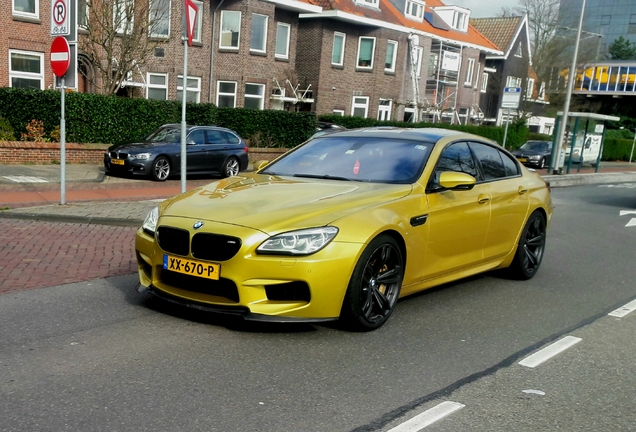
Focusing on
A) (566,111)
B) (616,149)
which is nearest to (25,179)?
(566,111)

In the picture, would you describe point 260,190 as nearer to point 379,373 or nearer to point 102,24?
point 379,373

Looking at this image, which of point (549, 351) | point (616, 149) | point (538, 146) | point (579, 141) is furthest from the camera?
point (616, 149)

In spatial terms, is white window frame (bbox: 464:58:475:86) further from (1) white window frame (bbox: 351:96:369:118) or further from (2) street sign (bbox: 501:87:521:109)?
(2) street sign (bbox: 501:87:521:109)

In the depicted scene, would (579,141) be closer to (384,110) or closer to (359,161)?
(384,110)

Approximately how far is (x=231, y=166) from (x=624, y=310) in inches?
521

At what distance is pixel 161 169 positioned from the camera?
55.8 ft

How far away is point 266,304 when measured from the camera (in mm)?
4973

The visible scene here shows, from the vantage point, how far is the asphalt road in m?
3.83

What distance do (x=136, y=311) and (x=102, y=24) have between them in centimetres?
1742

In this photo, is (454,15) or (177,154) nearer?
(177,154)

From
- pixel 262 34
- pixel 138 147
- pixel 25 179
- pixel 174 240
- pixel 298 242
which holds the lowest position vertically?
pixel 25 179

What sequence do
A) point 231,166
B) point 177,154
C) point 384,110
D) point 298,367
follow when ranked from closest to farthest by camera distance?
point 298,367 → point 177,154 → point 231,166 → point 384,110

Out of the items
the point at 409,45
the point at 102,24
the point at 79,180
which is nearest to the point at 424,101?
the point at 409,45

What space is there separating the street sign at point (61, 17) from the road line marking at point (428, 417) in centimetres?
946
